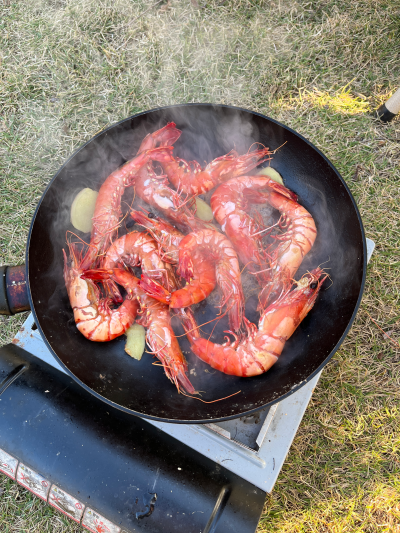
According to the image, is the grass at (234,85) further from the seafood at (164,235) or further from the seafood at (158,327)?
the seafood at (164,235)

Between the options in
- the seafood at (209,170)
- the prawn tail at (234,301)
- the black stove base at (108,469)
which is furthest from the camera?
the seafood at (209,170)

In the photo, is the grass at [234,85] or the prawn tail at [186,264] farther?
the grass at [234,85]

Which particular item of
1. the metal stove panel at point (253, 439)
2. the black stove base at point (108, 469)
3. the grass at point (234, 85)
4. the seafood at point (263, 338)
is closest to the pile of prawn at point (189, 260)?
the seafood at point (263, 338)

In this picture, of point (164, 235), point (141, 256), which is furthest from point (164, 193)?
point (141, 256)

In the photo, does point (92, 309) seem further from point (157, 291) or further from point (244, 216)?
point (244, 216)

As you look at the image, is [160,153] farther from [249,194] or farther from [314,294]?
Answer: [314,294]

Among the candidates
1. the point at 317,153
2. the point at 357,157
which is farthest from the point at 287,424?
the point at 357,157
